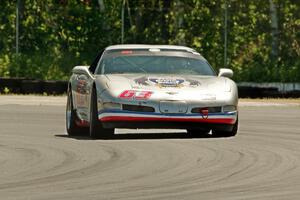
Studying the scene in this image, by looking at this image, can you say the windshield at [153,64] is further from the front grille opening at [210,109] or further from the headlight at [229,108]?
the front grille opening at [210,109]

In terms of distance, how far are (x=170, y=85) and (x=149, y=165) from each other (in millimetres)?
3861

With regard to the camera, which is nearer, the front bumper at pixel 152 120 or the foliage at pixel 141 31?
the front bumper at pixel 152 120

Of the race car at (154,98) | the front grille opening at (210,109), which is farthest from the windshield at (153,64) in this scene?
the front grille opening at (210,109)

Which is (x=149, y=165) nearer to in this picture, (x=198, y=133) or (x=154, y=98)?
(x=154, y=98)

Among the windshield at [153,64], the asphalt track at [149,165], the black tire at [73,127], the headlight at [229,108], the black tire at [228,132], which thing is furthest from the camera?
the black tire at [73,127]

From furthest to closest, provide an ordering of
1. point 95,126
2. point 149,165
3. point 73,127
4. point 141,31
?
point 141,31 < point 73,127 < point 95,126 < point 149,165

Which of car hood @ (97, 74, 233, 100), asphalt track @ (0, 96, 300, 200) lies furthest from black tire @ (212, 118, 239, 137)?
car hood @ (97, 74, 233, 100)

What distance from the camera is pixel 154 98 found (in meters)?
15.7

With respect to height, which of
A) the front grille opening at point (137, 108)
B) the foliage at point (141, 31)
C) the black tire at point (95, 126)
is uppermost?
the front grille opening at point (137, 108)

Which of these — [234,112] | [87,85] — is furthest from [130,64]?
[234,112]

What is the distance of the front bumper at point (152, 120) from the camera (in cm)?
1577

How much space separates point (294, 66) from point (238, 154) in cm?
2693

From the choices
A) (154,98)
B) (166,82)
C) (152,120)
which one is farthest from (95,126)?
(166,82)

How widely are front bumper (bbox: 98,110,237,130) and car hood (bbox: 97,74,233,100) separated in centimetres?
24
